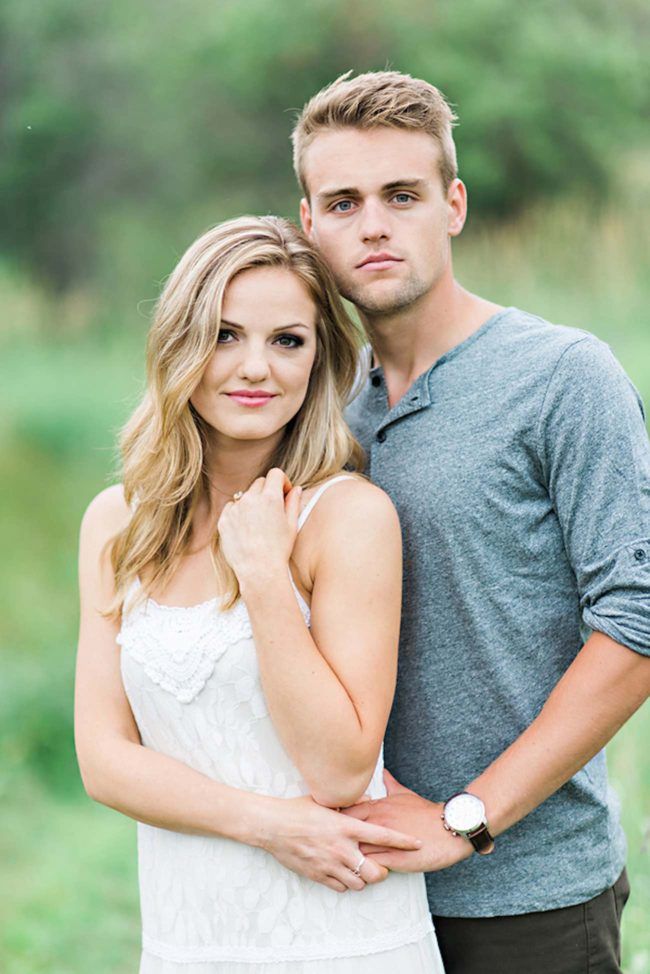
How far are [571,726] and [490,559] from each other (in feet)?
0.97

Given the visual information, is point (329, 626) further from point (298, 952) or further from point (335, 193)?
point (335, 193)

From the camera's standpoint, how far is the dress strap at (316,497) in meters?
1.83

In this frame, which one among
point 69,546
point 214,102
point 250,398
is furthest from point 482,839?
point 214,102

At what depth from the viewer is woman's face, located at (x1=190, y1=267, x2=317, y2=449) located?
1.84m

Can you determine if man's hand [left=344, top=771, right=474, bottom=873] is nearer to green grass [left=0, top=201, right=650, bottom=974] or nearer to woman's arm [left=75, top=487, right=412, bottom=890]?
woman's arm [left=75, top=487, right=412, bottom=890]

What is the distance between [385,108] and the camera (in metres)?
2.04

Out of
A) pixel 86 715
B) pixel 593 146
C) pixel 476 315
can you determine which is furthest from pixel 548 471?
pixel 593 146

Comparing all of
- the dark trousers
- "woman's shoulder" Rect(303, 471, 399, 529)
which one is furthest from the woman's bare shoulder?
the dark trousers

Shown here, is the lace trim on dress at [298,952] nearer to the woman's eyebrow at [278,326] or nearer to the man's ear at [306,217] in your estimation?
the woman's eyebrow at [278,326]

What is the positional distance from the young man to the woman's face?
0.22 metres

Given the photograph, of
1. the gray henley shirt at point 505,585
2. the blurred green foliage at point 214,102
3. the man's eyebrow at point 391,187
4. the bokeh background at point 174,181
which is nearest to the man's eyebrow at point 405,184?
the man's eyebrow at point 391,187

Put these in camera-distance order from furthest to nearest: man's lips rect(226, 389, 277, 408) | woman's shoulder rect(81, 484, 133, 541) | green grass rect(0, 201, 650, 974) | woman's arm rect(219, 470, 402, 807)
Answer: green grass rect(0, 201, 650, 974) → woman's shoulder rect(81, 484, 133, 541) → man's lips rect(226, 389, 277, 408) → woman's arm rect(219, 470, 402, 807)

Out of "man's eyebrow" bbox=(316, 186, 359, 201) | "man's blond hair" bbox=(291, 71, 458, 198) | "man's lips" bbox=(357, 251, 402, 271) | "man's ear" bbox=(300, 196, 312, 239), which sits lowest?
"man's lips" bbox=(357, 251, 402, 271)

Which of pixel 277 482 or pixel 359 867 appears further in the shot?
pixel 277 482
